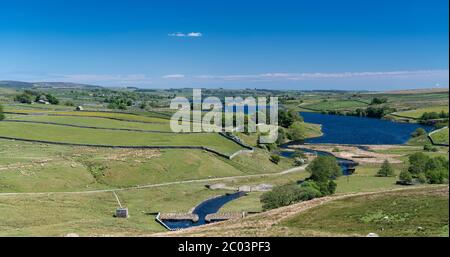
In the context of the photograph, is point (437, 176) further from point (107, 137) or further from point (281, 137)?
point (281, 137)

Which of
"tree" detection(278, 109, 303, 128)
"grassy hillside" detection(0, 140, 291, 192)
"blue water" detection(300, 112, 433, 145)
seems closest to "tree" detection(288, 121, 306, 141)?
"blue water" detection(300, 112, 433, 145)

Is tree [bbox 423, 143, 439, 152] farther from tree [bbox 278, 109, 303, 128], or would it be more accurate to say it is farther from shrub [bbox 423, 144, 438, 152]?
tree [bbox 278, 109, 303, 128]

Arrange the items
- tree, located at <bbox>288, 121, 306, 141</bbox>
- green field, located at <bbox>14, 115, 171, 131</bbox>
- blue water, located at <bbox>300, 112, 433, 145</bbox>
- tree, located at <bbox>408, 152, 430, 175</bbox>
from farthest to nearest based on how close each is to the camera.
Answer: tree, located at <bbox>288, 121, 306, 141</bbox>, blue water, located at <bbox>300, 112, 433, 145</bbox>, green field, located at <bbox>14, 115, 171, 131</bbox>, tree, located at <bbox>408, 152, 430, 175</bbox>

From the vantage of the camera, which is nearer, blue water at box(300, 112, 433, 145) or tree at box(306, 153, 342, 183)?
tree at box(306, 153, 342, 183)

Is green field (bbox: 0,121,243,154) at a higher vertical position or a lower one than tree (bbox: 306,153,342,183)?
higher

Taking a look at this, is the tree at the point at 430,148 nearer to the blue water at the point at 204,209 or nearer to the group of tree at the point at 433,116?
the group of tree at the point at 433,116

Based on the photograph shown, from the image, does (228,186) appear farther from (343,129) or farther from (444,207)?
(343,129)

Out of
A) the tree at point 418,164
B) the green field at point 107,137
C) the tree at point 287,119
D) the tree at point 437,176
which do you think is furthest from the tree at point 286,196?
the tree at point 287,119

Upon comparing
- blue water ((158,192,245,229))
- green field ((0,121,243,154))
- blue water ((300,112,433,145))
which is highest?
green field ((0,121,243,154))
